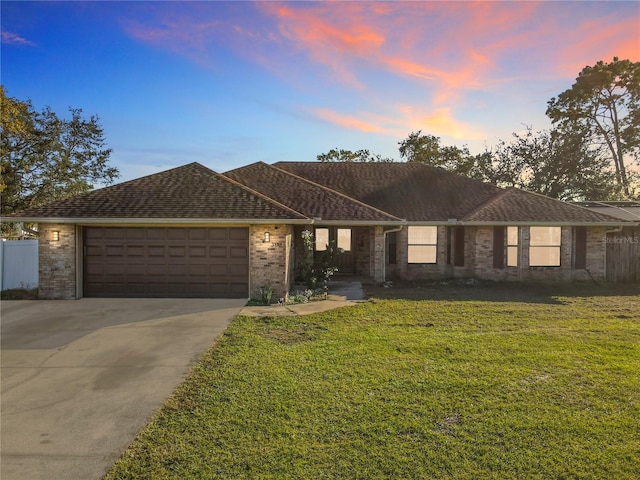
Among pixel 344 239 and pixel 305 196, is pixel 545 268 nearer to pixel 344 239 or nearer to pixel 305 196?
pixel 344 239

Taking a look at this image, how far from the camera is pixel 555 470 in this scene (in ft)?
11.1

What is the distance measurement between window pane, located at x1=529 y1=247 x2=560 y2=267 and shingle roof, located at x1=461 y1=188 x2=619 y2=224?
1278mm

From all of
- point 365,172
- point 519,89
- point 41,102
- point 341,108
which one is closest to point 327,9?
point 341,108

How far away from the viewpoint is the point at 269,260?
37.0 ft

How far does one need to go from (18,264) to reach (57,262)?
3062 mm

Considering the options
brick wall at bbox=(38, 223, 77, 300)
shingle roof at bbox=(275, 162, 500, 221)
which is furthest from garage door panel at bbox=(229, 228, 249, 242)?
shingle roof at bbox=(275, 162, 500, 221)

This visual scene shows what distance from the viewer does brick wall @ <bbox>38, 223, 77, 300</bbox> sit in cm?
1125

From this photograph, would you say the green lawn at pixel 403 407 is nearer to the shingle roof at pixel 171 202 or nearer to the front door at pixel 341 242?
the shingle roof at pixel 171 202

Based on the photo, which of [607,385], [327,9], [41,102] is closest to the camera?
[607,385]

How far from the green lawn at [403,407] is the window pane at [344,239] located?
7.58m

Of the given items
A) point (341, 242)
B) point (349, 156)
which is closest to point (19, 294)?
point (341, 242)

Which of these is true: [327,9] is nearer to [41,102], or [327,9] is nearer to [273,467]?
[273,467]

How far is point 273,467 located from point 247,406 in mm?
1232

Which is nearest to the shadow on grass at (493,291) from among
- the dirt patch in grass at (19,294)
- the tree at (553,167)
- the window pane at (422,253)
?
the window pane at (422,253)
